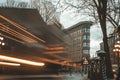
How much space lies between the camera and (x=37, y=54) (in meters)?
7.20

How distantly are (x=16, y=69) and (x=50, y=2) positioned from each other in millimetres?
27446

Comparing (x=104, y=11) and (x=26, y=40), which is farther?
(x=104, y=11)

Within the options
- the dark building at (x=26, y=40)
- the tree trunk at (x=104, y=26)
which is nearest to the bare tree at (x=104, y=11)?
the tree trunk at (x=104, y=26)

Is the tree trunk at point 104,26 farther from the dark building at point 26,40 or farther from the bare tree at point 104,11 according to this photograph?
the dark building at point 26,40

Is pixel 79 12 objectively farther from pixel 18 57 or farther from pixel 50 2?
pixel 18 57

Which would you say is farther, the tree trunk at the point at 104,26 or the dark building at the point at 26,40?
the tree trunk at the point at 104,26

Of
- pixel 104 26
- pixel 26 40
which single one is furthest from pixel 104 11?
pixel 26 40

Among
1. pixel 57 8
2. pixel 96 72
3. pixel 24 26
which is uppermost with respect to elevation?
pixel 57 8

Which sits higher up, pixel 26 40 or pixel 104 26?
pixel 104 26

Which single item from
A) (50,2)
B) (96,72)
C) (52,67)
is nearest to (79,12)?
(50,2)

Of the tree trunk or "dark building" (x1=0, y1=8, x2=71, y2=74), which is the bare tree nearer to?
the tree trunk

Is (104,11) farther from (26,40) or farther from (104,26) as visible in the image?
(26,40)

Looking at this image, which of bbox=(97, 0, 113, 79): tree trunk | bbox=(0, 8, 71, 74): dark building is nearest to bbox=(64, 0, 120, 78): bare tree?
bbox=(97, 0, 113, 79): tree trunk

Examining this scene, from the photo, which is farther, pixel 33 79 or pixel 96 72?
pixel 96 72
